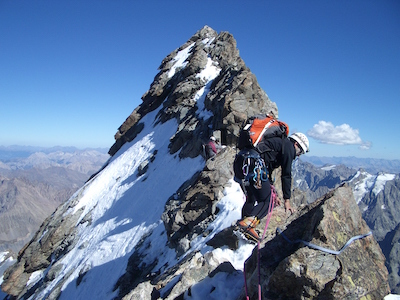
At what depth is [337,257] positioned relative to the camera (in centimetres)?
525

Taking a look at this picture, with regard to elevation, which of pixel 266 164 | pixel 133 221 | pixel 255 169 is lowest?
pixel 133 221

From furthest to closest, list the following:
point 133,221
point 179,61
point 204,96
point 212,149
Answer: point 179,61, point 204,96, point 133,221, point 212,149

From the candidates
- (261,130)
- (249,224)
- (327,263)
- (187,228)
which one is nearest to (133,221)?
A: (187,228)

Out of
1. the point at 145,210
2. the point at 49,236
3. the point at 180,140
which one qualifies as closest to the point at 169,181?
the point at 145,210

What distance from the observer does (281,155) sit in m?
7.40

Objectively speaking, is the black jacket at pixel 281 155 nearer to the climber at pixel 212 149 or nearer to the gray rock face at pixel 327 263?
the gray rock face at pixel 327 263

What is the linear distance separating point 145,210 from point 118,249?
13.3 ft

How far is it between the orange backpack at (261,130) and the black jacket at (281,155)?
7.2 inches

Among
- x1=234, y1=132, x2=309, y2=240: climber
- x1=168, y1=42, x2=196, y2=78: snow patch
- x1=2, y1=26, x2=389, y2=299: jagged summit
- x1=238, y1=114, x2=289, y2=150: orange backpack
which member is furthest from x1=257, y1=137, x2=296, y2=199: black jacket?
x1=168, y1=42, x2=196, y2=78: snow patch

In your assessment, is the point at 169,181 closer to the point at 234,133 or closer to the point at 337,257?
the point at 234,133

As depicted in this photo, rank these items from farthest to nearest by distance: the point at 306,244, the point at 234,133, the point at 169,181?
the point at 169,181 → the point at 234,133 → the point at 306,244

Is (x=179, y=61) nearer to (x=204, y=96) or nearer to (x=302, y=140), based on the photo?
(x=204, y=96)

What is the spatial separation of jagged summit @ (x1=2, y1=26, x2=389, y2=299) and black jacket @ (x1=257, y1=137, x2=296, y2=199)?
0.95 m

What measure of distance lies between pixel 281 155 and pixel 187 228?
9835 millimetres
